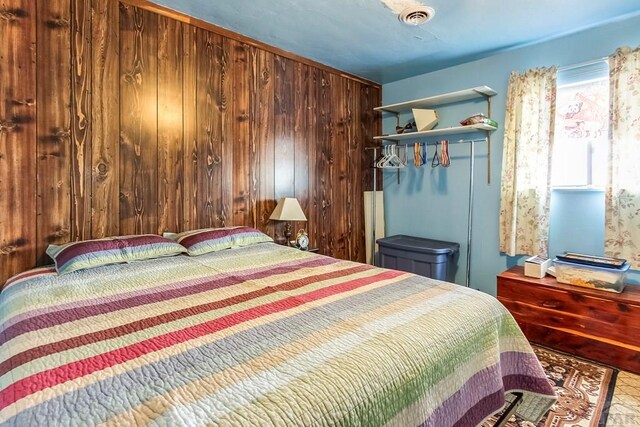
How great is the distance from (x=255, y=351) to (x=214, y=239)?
148 centimetres

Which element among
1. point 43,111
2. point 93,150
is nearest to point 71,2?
point 43,111

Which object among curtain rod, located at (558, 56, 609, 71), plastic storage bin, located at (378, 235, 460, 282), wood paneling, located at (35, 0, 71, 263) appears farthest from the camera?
plastic storage bin, located at (378, 235, 460, 282)

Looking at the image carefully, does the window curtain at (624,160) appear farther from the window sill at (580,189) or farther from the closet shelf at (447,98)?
the closet shelf at (447,98)

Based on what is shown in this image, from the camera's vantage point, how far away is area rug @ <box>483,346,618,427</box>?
1680 mm

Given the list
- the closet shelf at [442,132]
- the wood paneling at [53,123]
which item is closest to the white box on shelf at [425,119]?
the closet shelf at [442,132]

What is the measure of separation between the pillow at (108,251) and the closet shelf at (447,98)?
265 centimetres

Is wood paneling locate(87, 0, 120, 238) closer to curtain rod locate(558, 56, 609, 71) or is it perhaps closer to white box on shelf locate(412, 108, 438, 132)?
white box on shelf locate(412, 108, 438, 132)

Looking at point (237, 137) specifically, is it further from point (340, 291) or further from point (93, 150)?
point (340, 291)

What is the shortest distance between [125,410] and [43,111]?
2.09 m

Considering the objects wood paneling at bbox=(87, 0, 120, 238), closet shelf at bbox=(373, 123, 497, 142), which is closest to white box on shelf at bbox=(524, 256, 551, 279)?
closet shelf at bbox=(373, 123, 497, 142)

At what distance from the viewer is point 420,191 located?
12.3ft

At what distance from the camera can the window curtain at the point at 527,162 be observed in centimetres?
278

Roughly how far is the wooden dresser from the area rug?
0.28 feet

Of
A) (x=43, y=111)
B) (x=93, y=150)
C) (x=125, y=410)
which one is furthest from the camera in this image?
(x=93, y=150)
